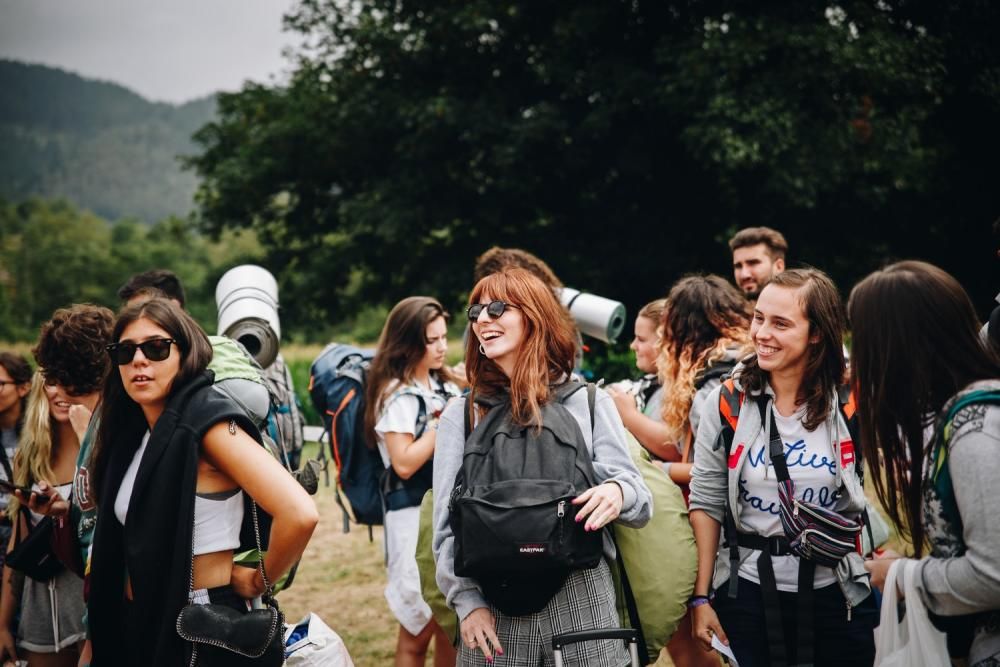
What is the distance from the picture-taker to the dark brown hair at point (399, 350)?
3.74 metres

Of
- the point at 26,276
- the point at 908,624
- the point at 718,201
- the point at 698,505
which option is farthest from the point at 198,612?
the point at 26,276

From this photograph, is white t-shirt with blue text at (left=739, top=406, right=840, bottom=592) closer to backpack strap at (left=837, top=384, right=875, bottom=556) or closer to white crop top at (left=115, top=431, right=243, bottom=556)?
backpack strap at (left=837, top=384, right=875, bottom=556)

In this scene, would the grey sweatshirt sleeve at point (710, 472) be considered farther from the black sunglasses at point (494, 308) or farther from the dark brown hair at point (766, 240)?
the dark brown hair at point (766, 240)

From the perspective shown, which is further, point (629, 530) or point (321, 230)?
point (321, 230)

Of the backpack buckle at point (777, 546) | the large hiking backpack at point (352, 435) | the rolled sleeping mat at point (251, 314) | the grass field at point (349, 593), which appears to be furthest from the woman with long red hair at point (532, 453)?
the grass field at point (349, 593)

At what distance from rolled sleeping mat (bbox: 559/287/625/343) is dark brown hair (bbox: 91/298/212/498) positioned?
6.96 ft

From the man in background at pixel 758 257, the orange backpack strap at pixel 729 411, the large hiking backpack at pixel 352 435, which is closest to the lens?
the orange backpack strap at pixel 729 411

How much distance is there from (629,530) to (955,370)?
106 centimetres

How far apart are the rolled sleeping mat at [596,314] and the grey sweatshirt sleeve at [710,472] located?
1548 mm

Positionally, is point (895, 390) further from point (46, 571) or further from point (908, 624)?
point (46, 571)

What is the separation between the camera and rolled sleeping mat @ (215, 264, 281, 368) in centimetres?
438

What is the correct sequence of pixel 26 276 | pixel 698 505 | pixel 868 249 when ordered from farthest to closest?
pixel 26 276
pixel 868 249
pixel 698 505

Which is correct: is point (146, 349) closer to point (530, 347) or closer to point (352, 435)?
point (530, 347)

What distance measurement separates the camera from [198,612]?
224 centimetres
